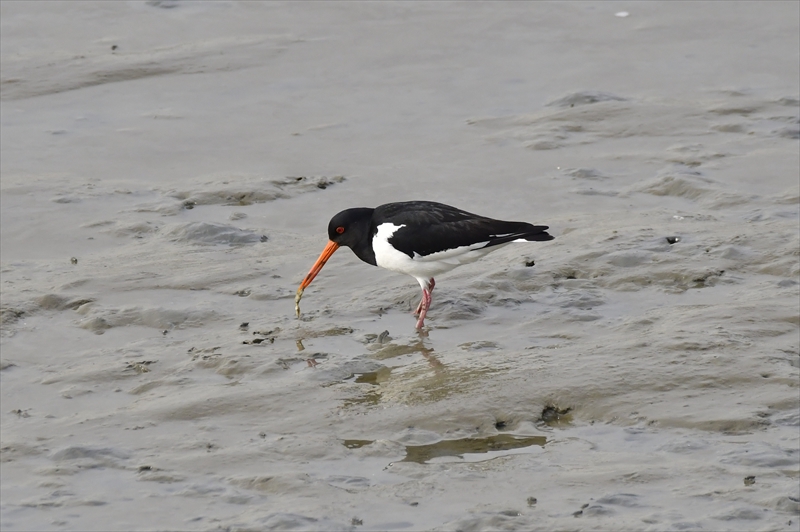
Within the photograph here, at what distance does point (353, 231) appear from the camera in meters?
8.26

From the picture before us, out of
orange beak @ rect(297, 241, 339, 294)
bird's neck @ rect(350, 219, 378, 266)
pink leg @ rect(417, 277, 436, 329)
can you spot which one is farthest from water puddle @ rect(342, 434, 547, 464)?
bird's neck @ rect(350, 219, 378, 266)

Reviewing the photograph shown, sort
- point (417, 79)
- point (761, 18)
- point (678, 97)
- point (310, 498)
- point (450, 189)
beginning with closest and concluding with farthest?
point (310, 498), point (450, 189), point (678, 97), point (417, 79), point (761, 18)

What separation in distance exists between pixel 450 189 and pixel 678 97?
9.66 ft

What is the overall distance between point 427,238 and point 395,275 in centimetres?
100

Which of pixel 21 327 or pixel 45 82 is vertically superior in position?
pixel 45 82

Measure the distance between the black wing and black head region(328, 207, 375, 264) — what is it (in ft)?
0.76

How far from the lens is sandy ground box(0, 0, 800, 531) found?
575 cm

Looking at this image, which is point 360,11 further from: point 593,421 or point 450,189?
point 593,421

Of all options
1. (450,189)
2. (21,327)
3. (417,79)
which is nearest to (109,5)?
(417,79)

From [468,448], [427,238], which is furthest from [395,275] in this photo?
[468,448]

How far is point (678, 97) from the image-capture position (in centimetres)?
1160

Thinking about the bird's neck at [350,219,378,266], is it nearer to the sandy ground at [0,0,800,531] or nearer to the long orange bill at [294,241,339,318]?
the long orange bill at [294,241,339,318]

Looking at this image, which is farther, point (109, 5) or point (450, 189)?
point (109, 5)

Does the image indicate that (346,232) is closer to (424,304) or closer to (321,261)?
(321,261)
